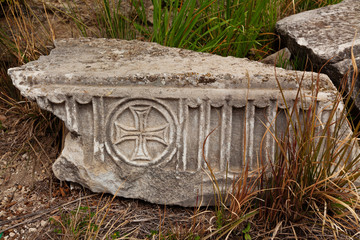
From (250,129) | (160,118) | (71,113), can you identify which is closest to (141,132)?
(160,118)

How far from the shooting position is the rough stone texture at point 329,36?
2.59 m

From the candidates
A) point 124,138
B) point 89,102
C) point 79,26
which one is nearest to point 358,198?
point 124,138

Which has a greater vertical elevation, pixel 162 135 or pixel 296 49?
pixel 296 49

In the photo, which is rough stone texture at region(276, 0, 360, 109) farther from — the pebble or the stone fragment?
the pebble

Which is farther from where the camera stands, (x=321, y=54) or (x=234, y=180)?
(x=321, y=54)

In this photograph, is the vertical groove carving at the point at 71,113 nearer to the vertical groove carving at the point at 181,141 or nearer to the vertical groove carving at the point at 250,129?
the vertical groove carving at the point at 181,141

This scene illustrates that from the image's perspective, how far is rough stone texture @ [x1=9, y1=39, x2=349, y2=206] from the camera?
2.23 metres

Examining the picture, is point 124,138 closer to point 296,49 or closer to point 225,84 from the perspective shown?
point 225,84

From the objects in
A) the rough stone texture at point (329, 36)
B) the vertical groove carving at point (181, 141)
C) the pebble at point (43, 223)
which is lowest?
the pebble at point (43, 223)

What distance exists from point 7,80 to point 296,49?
2090 mm

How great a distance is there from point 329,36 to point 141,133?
1.46m

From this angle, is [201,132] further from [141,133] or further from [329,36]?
[329,36]

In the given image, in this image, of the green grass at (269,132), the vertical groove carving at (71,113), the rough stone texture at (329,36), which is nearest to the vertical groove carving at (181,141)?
the green grass at (269,132)

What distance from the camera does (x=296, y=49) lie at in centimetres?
295
